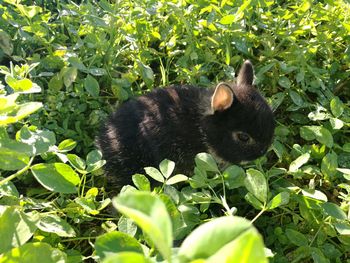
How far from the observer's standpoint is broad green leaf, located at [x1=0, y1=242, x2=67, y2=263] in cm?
102

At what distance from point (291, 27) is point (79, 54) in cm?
123

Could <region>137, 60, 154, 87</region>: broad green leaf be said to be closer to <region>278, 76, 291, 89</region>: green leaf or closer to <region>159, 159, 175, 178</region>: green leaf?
<region>278, 76, 291, 89</region>: green leaf

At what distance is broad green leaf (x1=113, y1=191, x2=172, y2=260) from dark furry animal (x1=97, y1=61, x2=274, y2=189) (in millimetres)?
1721

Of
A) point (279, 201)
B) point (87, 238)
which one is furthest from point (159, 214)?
point (87, 238)

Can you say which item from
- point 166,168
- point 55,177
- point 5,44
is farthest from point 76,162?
point 5,44

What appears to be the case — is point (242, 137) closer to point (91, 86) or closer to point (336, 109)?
point (336, 109)

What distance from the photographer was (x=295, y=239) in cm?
182

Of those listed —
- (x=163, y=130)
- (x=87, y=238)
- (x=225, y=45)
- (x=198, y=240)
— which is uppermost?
(x=198, y=240)

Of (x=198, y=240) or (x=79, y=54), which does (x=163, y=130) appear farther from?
(x=198, y=240)

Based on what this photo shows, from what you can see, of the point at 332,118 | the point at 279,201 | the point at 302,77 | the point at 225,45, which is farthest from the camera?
the point at 225,45

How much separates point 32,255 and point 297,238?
1.11m

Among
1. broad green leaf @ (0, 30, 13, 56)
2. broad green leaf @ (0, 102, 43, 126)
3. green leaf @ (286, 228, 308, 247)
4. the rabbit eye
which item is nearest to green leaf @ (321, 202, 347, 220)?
green leaf @ (286, 228, 308, 247)

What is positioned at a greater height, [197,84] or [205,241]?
[205,241]

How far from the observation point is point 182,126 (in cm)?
245
